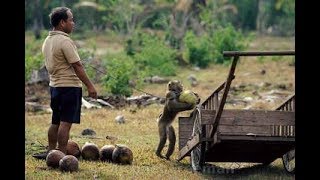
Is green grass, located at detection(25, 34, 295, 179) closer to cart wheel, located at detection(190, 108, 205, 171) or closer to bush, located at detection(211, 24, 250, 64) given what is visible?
cart wheel, located at detection(190, 108, 205, 171)

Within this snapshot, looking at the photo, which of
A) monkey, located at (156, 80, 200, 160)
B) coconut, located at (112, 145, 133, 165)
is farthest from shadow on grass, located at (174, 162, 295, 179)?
coconut, located at (112, 145, 133, 165)

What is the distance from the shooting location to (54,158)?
8766 millimetres

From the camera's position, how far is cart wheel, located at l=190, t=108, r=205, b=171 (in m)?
8.84

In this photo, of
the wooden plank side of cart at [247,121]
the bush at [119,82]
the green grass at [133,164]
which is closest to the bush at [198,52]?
the bush at [119,82]

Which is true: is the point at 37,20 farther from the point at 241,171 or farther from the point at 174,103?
the point at 241,171

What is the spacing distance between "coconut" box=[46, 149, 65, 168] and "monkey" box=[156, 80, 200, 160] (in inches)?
75.0

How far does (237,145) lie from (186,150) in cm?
106

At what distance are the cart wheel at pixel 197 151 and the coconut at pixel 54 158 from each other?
178 cm

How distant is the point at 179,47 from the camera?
1336 inches

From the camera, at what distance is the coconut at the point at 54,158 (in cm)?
877

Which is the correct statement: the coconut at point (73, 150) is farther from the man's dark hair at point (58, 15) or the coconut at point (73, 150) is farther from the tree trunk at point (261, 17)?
the tree trunk at point (261, 17)

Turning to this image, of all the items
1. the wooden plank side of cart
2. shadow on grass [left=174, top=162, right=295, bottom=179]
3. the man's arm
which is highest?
the man's arm
